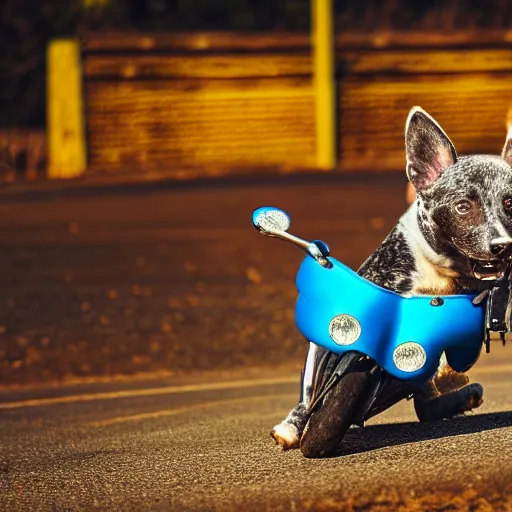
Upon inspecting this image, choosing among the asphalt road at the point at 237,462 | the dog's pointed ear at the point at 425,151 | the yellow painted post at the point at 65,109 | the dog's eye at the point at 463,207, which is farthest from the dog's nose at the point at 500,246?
the yellow painted post at the point at 65,109

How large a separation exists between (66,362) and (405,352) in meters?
4.72

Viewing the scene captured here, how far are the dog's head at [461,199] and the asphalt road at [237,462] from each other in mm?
684

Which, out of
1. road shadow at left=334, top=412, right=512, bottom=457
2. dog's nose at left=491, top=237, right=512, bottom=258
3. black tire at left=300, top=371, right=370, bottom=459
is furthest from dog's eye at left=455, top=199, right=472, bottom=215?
road shadow at left=334, top=412, right=512, bottom=457

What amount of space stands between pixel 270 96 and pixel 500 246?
1897 centimetres

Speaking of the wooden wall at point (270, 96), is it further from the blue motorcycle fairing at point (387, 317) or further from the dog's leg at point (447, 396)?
the blue motorcycle fairing at point (387, 317)

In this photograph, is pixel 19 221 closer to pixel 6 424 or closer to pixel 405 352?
pixel 6 424

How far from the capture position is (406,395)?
5449 mm

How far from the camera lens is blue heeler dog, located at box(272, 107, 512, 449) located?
5066mm

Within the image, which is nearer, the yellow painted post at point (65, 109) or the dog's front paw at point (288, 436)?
the dog's front paw at point (288, 436)

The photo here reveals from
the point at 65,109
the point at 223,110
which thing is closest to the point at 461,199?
the point at 65,109

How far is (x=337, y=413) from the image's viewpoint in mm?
5152

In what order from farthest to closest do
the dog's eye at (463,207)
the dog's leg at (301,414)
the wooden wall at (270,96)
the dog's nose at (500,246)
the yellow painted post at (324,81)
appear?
the wooden wall at (270,96) < the yellow painted post at (324,81) < the dog's leg at (301,414) < the dog's eye at (463,207) < the dog's nose at (500,246)

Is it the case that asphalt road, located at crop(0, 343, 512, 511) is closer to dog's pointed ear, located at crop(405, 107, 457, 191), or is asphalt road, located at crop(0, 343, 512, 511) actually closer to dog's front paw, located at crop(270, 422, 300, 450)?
dog's front paw, located at crop(270, 422, 300, 450)

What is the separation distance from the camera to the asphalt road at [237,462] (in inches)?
191
